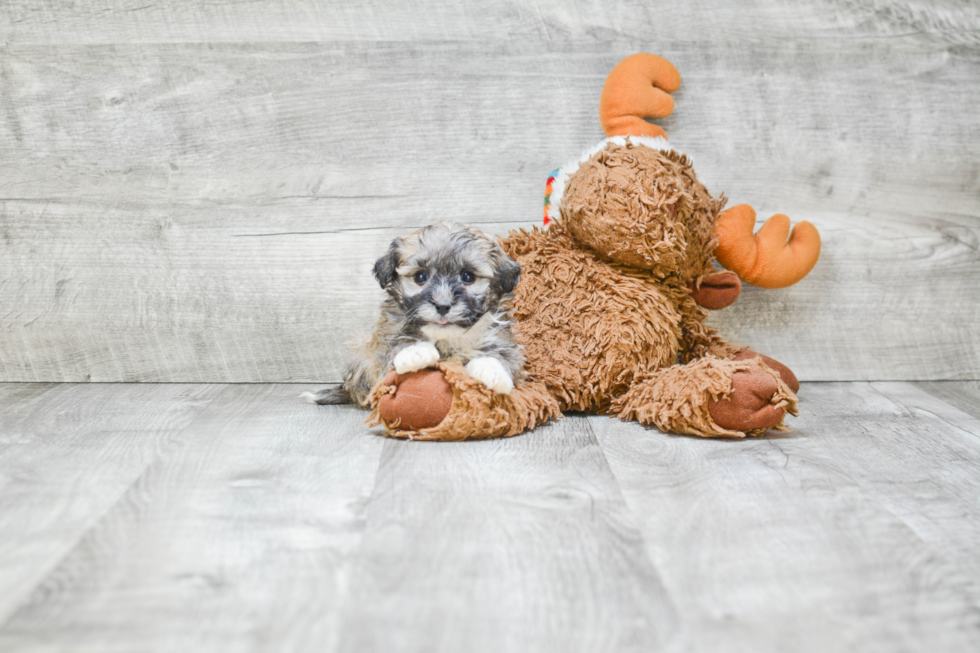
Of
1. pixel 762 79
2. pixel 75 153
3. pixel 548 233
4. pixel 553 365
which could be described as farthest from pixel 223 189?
pixel 762 79

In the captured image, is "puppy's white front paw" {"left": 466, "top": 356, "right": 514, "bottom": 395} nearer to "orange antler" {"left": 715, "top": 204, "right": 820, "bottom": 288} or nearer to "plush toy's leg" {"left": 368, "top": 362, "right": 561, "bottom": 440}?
"plush toy's leg" {"left": 368, "top": 362, "right": 561, "bottom": 440}

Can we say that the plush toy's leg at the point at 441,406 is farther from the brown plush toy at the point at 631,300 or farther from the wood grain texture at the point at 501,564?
the wood grain texture at the point at 501,564

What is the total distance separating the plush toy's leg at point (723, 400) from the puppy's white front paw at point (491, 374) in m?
0.38

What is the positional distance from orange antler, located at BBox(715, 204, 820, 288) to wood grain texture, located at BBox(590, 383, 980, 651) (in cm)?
44

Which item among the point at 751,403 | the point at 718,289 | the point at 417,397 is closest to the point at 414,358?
the point at 417,397

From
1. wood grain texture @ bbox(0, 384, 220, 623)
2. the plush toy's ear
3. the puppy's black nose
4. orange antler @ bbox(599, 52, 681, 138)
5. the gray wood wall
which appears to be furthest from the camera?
the gray wood wall

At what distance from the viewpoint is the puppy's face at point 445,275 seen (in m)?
1.66

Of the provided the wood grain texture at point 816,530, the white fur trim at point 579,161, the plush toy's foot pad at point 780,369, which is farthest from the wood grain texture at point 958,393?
the white fur trim at point 579,161

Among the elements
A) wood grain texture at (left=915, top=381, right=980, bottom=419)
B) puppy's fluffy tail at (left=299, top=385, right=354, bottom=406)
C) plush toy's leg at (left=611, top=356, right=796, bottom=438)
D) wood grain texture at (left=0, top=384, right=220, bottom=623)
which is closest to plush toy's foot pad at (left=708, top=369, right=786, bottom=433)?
plush toy's leg at (left=611, top=356, right=796, bottom=438)

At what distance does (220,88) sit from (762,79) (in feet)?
5.37

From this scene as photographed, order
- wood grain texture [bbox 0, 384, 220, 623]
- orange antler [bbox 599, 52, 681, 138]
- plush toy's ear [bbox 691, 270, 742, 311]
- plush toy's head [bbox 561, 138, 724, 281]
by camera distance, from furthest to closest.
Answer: orange antler [bbox 599, 52, 681, 138] → plush toy's ear [bbox 691, 270, 742, 311] → plush toy's head [bbox 561, 138, 724, 281] → wood grain texture [bbox 0, 384, 220, 623]

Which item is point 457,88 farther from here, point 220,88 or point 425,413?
point 425,413

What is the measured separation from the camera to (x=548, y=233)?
2.04m

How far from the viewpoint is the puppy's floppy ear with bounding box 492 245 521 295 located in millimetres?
1734
